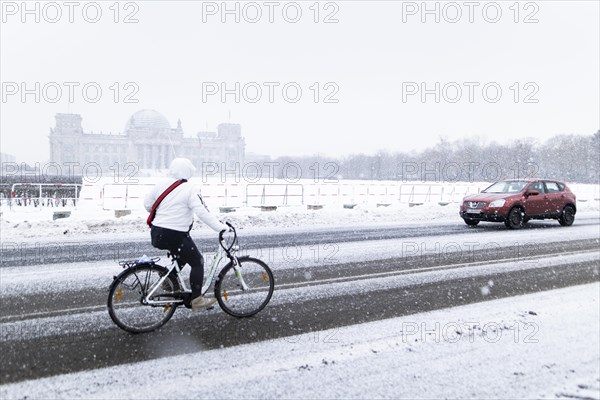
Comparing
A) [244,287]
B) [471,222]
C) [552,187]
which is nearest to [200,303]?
[244,287]

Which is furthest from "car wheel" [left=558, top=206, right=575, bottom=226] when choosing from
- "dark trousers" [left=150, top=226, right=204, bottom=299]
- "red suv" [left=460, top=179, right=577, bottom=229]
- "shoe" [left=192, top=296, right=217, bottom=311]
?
"dark trousers" [left=150, top=226, right=204, bottom=299]

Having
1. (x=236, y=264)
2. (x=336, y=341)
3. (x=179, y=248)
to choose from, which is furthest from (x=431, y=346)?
(x=179, y=248)

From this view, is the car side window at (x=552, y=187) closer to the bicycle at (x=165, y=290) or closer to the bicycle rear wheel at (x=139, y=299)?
the bicycle at (x=165, y=290)

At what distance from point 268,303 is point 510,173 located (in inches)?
3794

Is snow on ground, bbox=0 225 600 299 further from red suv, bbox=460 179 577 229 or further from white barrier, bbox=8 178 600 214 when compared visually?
white barrier, bbox=8 178 600 214

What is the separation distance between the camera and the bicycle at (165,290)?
5223mm

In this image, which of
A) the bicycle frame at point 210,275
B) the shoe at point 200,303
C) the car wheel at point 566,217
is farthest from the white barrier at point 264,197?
the shoe at point 200,303

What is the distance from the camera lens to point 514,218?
619 inches

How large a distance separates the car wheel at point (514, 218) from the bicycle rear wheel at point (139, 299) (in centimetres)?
1297

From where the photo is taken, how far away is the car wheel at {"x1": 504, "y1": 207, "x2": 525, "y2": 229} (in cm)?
1558

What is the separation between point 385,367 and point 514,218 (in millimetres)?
12957

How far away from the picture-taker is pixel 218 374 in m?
4.18

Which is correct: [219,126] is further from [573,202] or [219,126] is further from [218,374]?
[218,374]

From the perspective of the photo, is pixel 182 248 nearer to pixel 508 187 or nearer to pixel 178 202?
pixel 178 202
